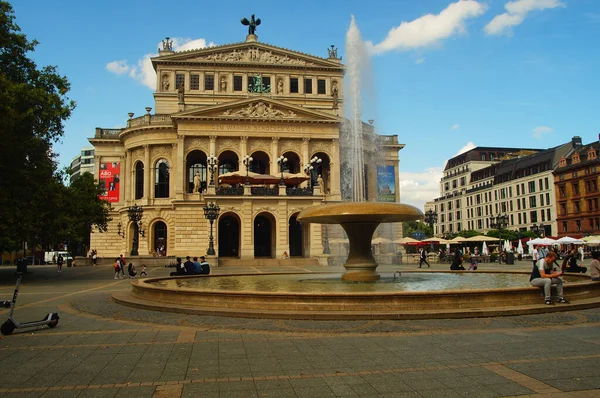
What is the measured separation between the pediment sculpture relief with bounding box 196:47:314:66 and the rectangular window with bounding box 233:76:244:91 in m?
2.11

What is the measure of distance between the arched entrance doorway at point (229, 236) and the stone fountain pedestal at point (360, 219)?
33.5m

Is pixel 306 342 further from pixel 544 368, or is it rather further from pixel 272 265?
pixel 272 265

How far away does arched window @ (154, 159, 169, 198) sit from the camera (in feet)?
174

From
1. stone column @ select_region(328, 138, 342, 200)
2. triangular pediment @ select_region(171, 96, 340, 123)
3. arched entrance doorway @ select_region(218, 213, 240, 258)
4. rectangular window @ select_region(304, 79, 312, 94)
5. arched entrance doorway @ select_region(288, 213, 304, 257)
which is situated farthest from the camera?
rectangular window @ select_region(304, 79, 312, 94)

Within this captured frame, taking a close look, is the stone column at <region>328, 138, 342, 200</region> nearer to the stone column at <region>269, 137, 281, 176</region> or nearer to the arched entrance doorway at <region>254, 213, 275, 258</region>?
the stone column at <region>269, 137, 281, 176</region>

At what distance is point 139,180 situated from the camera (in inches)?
2159

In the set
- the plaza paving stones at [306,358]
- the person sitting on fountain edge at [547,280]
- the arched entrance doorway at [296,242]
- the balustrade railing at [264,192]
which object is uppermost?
the balustrade railing at [264,192]

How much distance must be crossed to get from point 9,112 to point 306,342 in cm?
1929

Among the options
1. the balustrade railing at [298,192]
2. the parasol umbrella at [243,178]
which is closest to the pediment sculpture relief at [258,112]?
the parasol umbrella at [243,178]

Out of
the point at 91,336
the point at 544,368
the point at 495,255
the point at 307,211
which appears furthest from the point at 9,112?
the point at 495,255

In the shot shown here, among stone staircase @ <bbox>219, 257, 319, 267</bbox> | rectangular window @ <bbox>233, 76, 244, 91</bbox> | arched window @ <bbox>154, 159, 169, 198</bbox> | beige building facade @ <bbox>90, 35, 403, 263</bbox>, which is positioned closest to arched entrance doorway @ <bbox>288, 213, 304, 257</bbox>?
beige building facade @ <bbox>90, 35, 403, 263</bbox>

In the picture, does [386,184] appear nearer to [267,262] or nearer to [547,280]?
[267,262]

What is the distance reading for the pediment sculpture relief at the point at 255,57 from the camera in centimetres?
5859

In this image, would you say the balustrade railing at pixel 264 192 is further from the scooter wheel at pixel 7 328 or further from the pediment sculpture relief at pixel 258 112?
the scooter wheel at pixel 7 328
